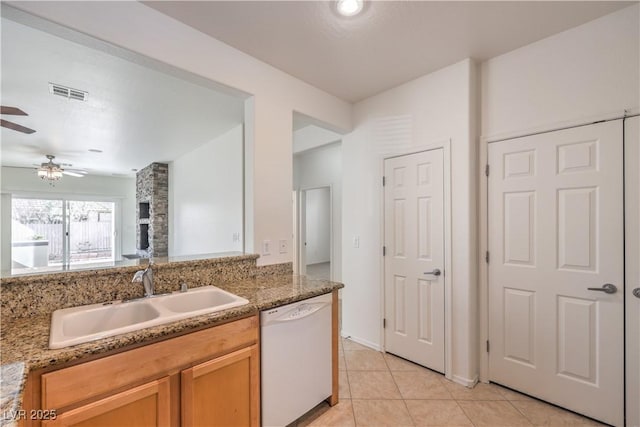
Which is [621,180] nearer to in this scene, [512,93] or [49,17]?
Result: [512,93]

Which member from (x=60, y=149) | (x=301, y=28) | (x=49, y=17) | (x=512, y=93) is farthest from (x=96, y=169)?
(x=512, y=93)

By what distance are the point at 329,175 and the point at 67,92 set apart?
10.6ft

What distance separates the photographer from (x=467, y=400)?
205 centimetres

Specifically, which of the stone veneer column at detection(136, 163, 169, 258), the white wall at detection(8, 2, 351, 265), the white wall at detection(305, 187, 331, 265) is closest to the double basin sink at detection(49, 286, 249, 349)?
the white wall at detection(8, 2, 351, 265)

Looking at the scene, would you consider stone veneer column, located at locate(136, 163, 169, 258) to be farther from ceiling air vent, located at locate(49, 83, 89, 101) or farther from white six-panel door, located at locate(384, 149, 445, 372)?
white six-panel door, located at locate(384, 149, 445, 372)

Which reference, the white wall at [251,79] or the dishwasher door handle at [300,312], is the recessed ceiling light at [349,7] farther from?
the dishwasher door handle at [300,312]

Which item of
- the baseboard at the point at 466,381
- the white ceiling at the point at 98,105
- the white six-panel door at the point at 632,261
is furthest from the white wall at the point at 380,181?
the white ceiling at the point at 98,105

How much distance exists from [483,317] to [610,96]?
1.78 m

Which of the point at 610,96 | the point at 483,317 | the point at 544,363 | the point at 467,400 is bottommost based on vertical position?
the point at 467,400

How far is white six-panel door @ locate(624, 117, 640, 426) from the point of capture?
1.68m

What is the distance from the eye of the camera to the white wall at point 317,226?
26.6 feet

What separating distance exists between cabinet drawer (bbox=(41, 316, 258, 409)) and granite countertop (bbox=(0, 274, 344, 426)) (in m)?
0.04

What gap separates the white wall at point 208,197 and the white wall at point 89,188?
103 inches

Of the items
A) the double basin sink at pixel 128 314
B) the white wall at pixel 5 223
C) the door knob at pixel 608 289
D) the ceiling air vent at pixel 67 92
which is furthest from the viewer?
the white wall at pixel 5 223
